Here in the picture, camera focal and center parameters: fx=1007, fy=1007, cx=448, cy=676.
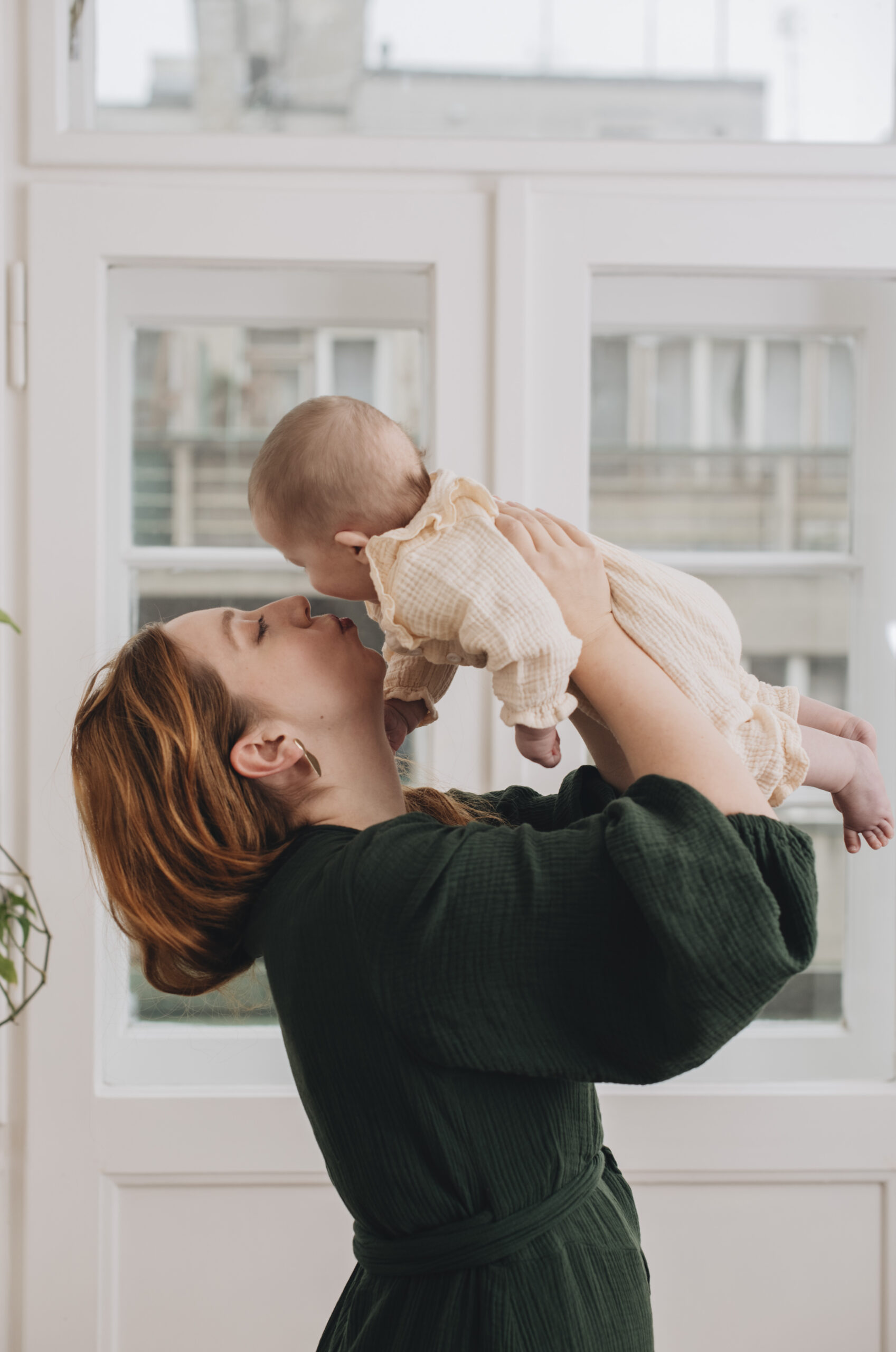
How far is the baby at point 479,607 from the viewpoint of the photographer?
0.78 metres

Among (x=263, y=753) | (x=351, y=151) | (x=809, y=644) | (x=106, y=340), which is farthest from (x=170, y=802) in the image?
(x=809, y=644)

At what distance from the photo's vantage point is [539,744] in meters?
0.85

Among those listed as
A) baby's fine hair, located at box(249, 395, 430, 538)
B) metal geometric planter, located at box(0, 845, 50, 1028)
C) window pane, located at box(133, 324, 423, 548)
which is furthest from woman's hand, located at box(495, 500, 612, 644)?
metal geometric planter, located at box(0, 845, 50, 1028)

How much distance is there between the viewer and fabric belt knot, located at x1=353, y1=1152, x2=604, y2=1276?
0.77 metres

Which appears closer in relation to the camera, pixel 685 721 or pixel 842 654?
pixel 685 721

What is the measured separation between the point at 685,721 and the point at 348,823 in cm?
31

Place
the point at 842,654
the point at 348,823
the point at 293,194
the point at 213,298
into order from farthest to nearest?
the point at 842,654, the point at 213,298, the point at 293,194, the point at 348,823

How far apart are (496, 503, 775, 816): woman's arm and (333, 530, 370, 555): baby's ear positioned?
14 cm

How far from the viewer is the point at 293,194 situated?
1536 mm

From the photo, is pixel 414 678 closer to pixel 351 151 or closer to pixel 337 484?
pixel 337 484

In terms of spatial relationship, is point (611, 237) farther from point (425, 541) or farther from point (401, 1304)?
point (401, 1304)

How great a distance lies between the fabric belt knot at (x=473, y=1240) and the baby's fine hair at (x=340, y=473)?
23.1 inches

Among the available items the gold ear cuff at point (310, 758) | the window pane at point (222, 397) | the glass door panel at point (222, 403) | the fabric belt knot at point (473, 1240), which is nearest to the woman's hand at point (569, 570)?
the gold ear cuff at point (310, 758)

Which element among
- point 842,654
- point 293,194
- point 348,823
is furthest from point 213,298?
point 842,654
